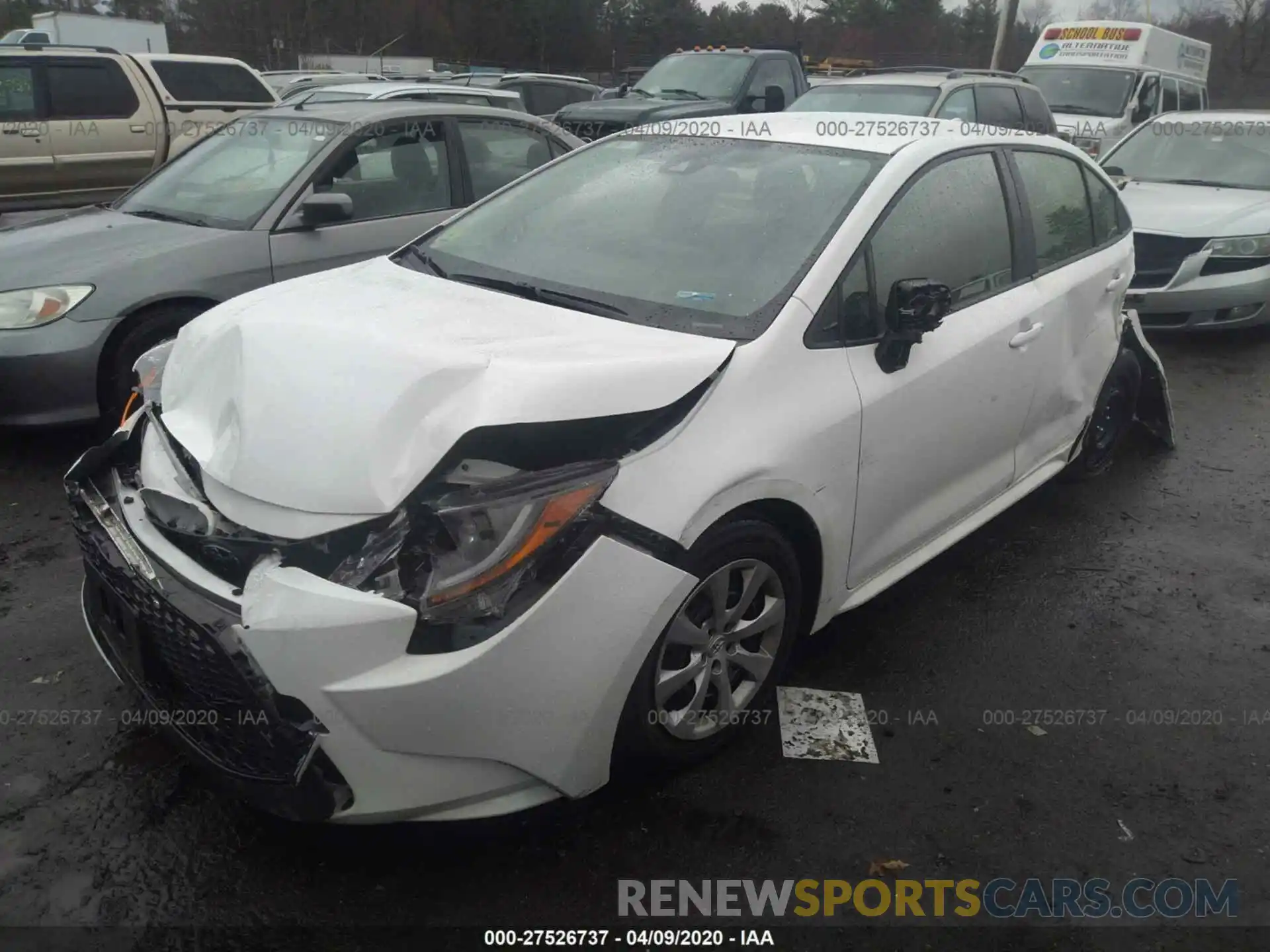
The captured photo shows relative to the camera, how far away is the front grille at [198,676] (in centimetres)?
203

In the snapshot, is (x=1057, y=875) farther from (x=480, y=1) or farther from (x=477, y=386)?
(x=480, y=1)

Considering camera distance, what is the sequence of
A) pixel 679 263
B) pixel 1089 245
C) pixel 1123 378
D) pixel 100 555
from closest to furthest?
1. pixel 100 555
2. pixel 679 263
3. pixel 1089 245
4. pixel 1123 378

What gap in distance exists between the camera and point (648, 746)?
2479 mm

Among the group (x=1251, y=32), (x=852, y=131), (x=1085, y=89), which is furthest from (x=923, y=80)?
(x=1251, y=32)

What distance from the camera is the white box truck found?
84.3 feet

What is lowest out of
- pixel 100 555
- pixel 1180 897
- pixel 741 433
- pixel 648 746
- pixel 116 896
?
pixel 1180 897

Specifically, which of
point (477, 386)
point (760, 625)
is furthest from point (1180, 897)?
point (477, 386)

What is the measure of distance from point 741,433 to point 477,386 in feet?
2.21

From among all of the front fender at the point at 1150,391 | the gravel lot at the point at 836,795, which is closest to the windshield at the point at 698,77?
the front fender at the point at 1150,391

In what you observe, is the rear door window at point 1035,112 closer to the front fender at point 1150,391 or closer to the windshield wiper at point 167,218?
the front fender at point 1150,391

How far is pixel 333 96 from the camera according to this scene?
10734mm

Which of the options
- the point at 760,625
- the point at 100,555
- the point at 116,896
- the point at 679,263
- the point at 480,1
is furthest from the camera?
the point at 480,1

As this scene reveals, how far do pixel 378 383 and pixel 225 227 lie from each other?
307cm

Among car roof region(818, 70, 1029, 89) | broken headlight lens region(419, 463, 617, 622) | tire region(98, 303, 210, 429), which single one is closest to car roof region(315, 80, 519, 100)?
car roof region(818, 70, 1029, 89)
